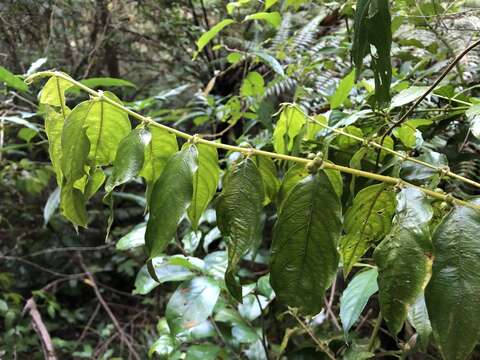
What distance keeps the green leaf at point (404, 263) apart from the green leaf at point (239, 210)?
0.35 feet

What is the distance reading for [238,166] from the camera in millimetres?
363

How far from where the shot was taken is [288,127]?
571 mm

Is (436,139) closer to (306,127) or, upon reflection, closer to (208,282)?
(306,127)

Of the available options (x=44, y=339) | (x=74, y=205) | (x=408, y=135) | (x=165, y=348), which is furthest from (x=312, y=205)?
(x=44, y=339)

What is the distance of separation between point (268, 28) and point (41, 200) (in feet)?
4.25

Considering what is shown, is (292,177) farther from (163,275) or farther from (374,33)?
(163,275)

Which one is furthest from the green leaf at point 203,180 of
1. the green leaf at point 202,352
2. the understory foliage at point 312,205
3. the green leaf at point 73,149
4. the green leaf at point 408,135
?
the green leaf at point 202,352

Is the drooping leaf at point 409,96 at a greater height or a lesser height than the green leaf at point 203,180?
greater

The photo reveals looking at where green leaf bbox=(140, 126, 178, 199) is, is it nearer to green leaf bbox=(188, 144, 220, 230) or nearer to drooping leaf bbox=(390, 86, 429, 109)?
green leaf bbox=(188, 144, 220, 230)

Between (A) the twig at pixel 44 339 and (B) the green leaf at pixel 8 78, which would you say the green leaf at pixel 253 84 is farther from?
→ (A) the twig at pixel 44 339

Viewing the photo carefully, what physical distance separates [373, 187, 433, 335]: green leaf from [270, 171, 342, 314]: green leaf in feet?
0.13

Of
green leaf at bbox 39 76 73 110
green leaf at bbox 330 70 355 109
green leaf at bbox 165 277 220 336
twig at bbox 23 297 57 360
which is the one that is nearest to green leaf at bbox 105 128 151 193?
green leaf at bbox 39 76 73 110

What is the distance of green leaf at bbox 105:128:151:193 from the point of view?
36 centimetres

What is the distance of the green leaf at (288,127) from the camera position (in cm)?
55
